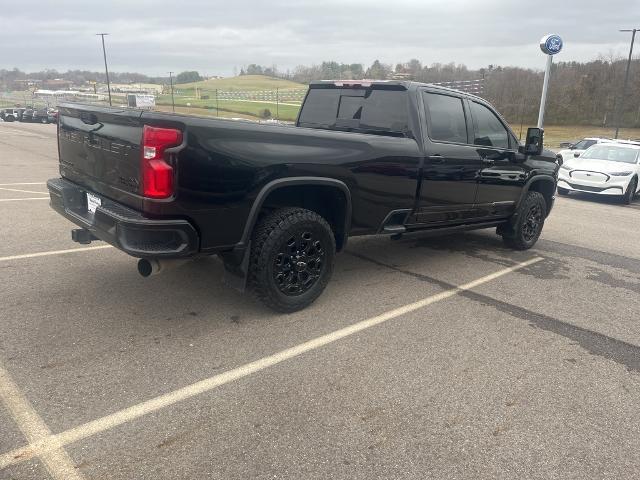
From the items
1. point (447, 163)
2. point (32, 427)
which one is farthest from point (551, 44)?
point (32, 427)

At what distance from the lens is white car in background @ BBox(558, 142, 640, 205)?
12391 millimetres

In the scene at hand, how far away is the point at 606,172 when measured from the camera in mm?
12461

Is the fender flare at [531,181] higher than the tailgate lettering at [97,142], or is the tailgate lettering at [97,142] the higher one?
the tailgate lettering at [97,142]

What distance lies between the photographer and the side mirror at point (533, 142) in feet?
20.0

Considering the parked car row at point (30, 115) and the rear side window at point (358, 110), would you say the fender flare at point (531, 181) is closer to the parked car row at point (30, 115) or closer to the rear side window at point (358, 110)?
the rear side window at point (358, 110)

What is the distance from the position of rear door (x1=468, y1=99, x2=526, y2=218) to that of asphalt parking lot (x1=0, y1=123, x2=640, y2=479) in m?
0.90

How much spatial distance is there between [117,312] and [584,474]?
3359 mm

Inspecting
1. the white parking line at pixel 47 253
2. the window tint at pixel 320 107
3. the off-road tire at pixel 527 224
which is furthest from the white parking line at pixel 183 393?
the white parking line at pixel 47 253

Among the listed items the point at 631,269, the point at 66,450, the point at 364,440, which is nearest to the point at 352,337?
the point at 364,440

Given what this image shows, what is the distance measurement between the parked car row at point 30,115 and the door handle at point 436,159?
47.3 meters

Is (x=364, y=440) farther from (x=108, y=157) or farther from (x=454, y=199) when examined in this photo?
(x=454, y=199)

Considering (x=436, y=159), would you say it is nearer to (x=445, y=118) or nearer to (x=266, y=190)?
(x=445, y=118)

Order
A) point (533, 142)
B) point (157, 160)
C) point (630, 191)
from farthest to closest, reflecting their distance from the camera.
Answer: point (630, 191), point (533, 142), point (157, 160)

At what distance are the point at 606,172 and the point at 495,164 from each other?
8.35 metres
